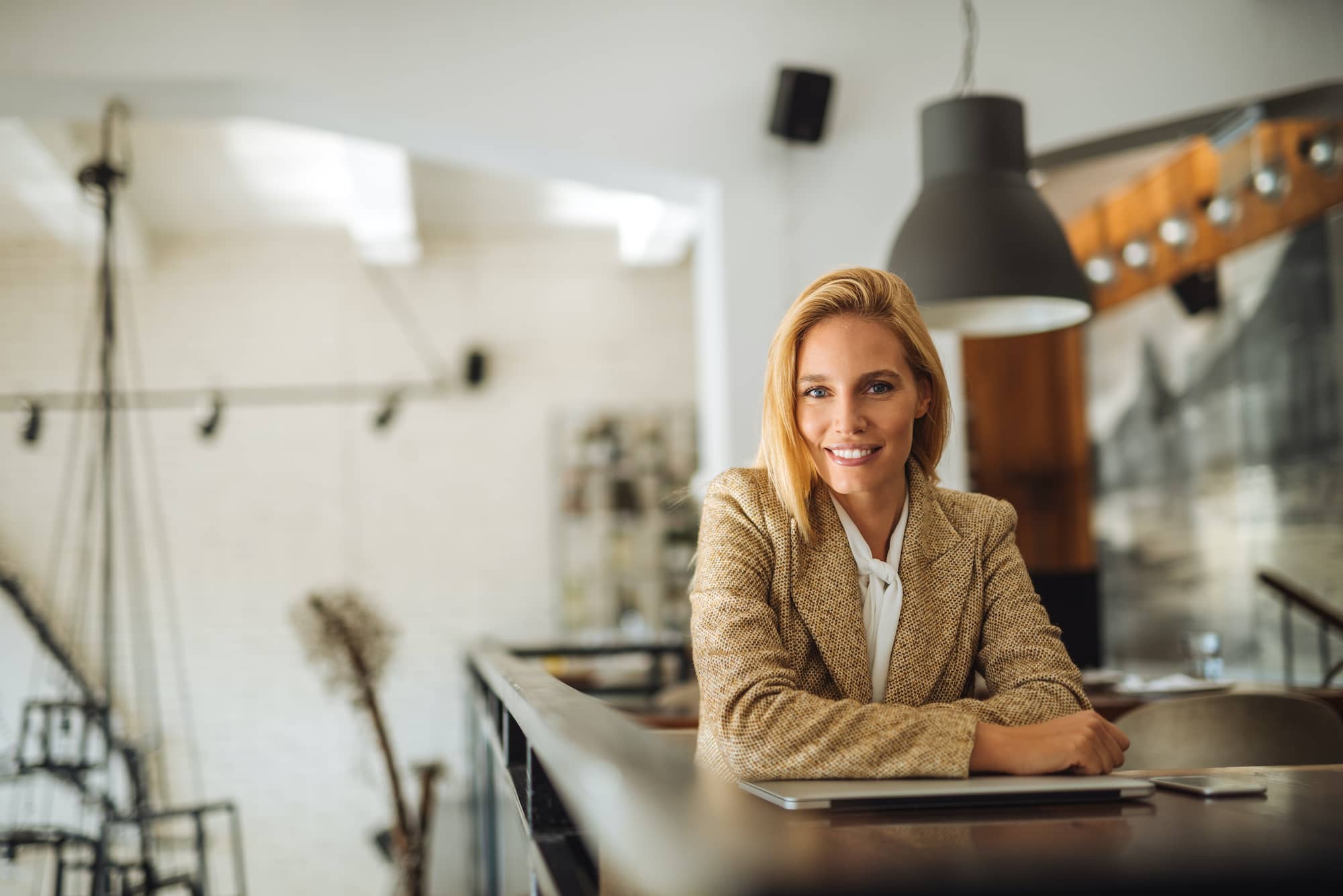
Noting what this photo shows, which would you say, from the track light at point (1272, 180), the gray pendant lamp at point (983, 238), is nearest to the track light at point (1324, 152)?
the track light at point (1272, 180)

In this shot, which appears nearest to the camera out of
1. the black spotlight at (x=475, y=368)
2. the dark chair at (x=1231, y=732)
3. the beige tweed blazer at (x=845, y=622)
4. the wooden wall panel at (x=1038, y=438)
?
the beige tweed blazer at (x=845, y=622)

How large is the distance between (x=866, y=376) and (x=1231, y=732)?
0.98m

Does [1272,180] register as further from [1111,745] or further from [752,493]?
[1111,745]

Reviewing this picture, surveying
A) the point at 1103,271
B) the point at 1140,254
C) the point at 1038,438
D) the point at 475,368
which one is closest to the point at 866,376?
the point at 1140,254

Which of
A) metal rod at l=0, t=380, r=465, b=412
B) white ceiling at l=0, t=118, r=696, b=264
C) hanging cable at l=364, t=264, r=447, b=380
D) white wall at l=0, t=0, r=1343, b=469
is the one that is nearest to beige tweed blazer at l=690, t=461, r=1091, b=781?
white wall at l=0, t=0, r=1343, b=469

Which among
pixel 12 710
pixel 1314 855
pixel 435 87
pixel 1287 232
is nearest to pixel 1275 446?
pixel 1287 232

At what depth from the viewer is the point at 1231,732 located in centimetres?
190

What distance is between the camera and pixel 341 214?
7012 mm

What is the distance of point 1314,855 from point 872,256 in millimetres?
2851

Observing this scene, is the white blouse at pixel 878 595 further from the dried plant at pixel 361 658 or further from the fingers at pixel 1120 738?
the dried plant at pixel 361 658

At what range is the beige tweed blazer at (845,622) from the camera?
128cm

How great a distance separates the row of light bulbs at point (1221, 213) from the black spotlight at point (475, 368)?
12.0 ft

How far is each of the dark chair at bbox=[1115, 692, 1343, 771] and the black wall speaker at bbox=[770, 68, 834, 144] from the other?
1.98 m

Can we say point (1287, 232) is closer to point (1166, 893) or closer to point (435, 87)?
point (435, 87)
